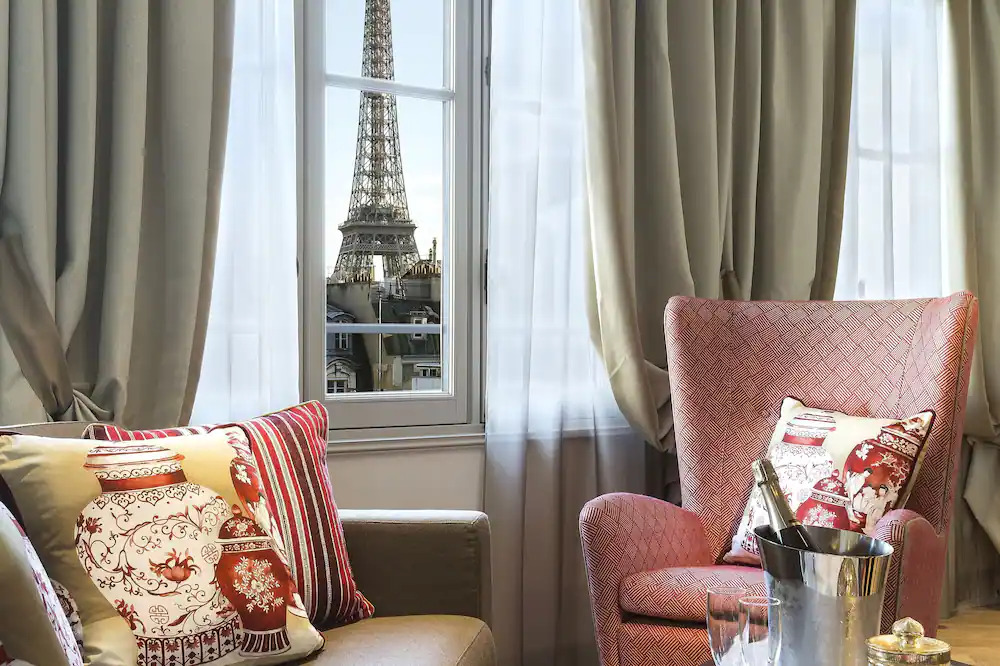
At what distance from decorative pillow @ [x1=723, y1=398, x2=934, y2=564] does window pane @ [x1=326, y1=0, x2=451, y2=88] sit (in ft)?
4.61

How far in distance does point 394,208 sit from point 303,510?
116 centimetres

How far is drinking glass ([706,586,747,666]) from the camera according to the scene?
1.09 metres

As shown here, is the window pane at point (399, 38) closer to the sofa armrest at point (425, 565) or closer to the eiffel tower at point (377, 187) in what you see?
the eiffel tower at point (377, 187)

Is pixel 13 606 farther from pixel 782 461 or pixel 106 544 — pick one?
pixel 782 461

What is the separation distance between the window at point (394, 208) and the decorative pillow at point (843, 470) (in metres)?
0.90

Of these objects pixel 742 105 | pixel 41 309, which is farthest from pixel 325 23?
pixel 742 105

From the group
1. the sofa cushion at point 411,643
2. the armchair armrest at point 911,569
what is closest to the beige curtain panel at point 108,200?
the sofa cushion at point 411,643

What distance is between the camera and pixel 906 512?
73.7 inches

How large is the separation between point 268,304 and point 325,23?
809 millimetres

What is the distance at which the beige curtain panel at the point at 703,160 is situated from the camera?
2617 millimetres

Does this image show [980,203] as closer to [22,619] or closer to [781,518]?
[781,518]

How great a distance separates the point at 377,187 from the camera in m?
2.60

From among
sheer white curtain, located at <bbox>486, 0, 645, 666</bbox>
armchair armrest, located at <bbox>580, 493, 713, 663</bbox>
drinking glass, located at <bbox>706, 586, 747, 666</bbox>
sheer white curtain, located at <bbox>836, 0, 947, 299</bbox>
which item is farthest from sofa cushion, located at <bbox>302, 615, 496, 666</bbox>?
sheer white curtain, located at <bbox>836, 0, 947, 299</bbox>

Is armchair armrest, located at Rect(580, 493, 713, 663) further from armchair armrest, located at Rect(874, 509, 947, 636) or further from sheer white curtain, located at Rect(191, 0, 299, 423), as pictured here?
sheer white curtain, located at Rect(191, 0, 299, 423)
